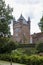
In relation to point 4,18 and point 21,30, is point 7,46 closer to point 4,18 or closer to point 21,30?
point 4,18

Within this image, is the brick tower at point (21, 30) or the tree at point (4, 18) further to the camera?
the brick tower at point (21, 30)

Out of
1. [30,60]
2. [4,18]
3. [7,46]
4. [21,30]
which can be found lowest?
[7,46]

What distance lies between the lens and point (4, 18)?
3847 cm

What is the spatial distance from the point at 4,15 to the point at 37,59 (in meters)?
17.0

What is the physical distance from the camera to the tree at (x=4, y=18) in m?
37.3

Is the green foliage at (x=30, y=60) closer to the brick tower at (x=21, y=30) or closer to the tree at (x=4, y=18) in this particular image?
the tree at (x=4, y=18)

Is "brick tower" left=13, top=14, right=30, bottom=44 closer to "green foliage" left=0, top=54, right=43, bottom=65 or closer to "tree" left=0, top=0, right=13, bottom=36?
"tree" left=0, top=0, right=13, bottom=36

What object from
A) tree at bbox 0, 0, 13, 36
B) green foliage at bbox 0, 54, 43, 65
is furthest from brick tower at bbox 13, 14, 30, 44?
green foliage at bbox 0, 54, 43, 65

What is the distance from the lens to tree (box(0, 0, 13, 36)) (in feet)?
123

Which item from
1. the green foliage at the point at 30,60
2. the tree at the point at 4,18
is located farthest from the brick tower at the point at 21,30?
the green foliage at the point at 30,60

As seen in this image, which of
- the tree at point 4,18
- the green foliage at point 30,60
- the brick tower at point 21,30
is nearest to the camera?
the green foliage at point 30,60

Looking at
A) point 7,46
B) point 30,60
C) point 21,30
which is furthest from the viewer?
point 21,30

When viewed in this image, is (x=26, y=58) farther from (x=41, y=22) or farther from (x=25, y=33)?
(x=25, y=33)

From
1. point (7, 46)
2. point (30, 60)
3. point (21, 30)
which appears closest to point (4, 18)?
point (7, 46)
